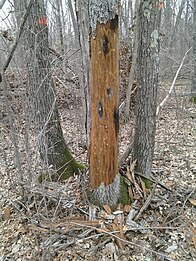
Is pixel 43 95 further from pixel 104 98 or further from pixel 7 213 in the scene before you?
pixel 7 213

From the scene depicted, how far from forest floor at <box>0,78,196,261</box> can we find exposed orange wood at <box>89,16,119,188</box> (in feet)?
1.59

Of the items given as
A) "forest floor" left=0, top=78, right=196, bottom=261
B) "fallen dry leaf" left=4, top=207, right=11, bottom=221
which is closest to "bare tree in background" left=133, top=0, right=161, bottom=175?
"forest floor" left=0, top=78, right=196, bottom=261

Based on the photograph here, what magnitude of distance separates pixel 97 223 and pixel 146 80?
1.80m

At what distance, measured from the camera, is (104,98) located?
2.44m

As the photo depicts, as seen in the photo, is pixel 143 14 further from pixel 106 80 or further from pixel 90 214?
pixel 90 214

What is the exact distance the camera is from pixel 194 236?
2.70 m

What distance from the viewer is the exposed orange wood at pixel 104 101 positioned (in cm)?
233

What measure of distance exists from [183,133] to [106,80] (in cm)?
374

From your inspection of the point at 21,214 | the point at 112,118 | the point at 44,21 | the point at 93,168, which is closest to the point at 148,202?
the point at 93,168

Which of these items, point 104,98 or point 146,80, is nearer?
point 104,98

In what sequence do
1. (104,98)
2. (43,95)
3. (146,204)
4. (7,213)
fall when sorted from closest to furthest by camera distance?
(104,98) → (146,204) → (7,213) → (43,95)

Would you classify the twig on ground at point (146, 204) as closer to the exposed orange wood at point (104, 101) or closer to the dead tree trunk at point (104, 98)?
the dead tree trunk at point (104, 98)

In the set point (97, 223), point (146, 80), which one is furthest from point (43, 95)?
point (97, 223)

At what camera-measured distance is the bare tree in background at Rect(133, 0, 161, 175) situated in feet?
9.26
